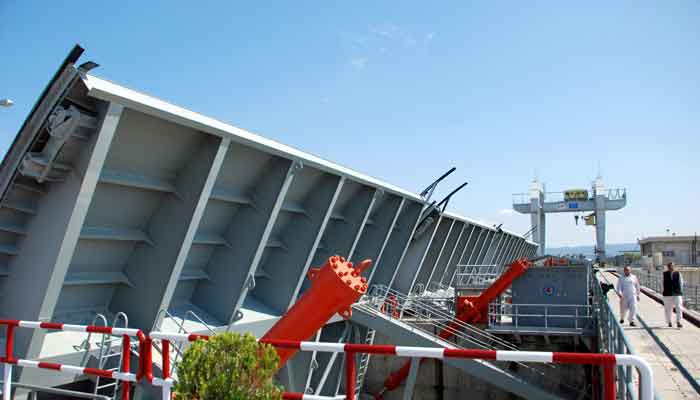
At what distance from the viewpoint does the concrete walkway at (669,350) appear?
6.05m

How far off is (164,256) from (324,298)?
3506mm

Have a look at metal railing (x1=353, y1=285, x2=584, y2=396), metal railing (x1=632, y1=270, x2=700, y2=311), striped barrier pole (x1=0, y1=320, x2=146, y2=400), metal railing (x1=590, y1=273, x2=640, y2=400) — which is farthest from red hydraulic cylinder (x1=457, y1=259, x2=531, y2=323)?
striped barrier pole (x1=0, y1=320, x2=146, y2=400)

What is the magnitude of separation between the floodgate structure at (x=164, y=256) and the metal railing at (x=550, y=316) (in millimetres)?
496

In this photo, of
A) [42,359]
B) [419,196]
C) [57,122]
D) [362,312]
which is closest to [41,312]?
[42,359]

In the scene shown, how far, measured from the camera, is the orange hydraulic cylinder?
5164mm

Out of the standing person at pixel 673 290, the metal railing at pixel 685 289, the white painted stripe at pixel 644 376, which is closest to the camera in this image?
the white painted stripe at pixel 644 376

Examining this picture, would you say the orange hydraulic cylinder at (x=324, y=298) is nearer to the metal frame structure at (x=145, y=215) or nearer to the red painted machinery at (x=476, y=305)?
the metal frame structure at (x=145, y=215)

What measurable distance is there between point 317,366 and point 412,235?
623 cm

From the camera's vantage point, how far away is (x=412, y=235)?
16594 millimetres

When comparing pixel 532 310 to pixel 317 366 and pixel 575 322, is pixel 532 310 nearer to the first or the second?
pixel 575 322

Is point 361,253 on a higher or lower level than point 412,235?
lower

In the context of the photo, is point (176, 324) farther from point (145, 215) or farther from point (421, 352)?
point (421, 352)

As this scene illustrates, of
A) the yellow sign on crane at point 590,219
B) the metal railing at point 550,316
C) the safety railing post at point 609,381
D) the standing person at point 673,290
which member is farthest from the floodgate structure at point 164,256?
the yellow sign on crane at point 590,219

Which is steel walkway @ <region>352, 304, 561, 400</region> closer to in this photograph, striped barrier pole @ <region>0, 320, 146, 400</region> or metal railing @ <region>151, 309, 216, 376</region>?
metal railing @ <region>151, 309, 216, 376</region>
